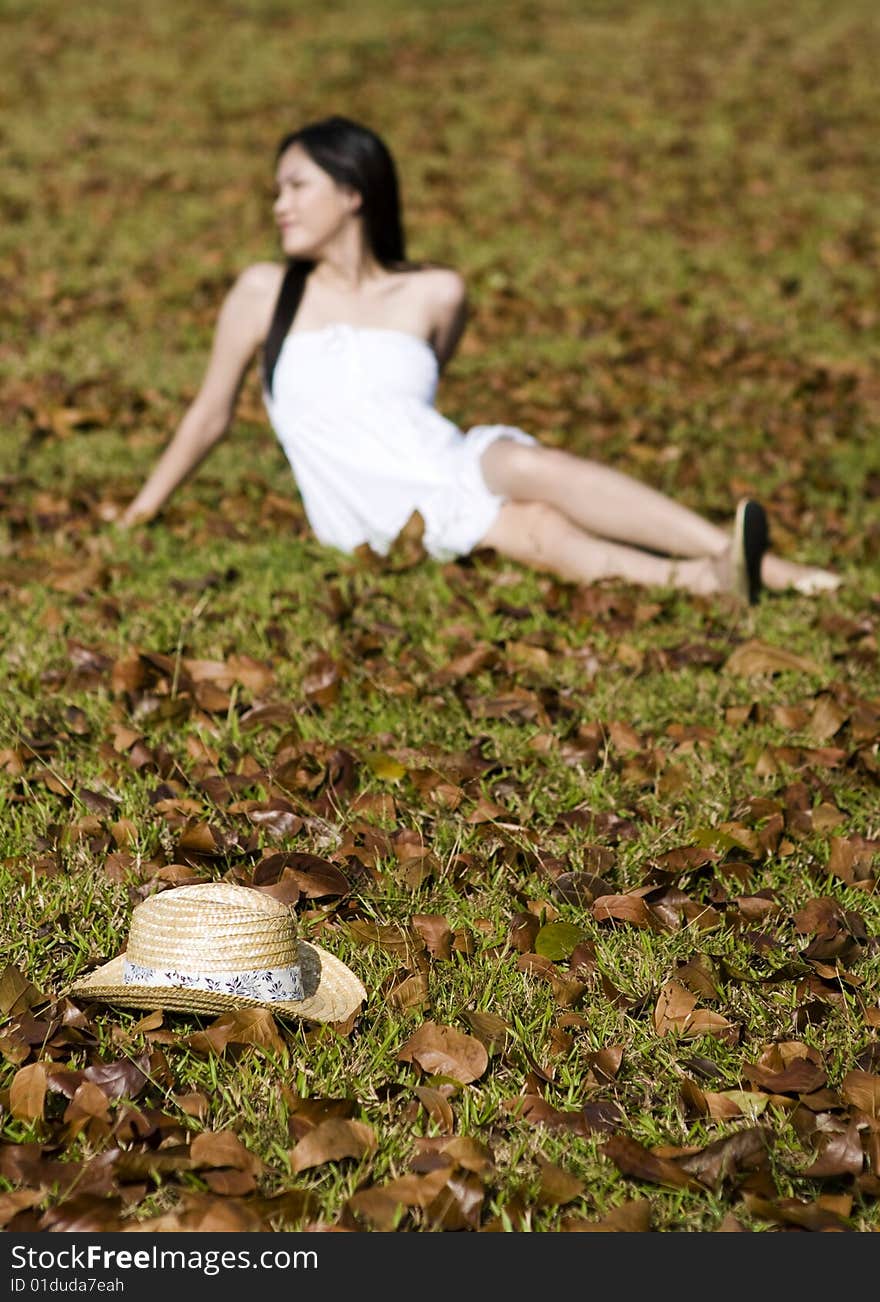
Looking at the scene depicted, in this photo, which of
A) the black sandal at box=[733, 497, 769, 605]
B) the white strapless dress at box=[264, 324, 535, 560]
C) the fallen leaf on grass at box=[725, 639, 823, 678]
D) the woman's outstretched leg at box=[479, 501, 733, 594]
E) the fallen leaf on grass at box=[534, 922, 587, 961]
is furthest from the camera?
the white strapless dress at box=[264, 324, 535, 560]

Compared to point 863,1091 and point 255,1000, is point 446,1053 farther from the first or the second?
point 863,1091

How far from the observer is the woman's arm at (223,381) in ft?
16.3

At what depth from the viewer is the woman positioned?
14.6 ft

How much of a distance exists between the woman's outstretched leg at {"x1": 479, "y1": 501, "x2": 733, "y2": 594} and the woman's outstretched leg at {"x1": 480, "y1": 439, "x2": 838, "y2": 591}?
4 cm

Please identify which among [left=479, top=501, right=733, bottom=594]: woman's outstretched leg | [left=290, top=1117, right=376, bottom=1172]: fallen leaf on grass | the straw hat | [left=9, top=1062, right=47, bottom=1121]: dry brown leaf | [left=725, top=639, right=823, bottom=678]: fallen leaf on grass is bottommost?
[left=725, top=639, right=823, bottom=678]: fallen leaf on grass

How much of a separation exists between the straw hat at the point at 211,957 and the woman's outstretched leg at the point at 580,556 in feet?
7.95

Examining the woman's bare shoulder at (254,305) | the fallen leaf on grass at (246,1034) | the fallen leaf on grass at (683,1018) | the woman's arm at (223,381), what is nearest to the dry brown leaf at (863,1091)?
the fallen leaf on grass at (683,1018)

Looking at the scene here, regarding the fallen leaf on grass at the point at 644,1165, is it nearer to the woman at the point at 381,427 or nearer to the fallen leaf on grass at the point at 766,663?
the fallen leaf on grass at the point at 766,663

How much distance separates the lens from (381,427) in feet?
15.8

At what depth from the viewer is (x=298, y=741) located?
324 cm

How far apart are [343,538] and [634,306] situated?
463cm

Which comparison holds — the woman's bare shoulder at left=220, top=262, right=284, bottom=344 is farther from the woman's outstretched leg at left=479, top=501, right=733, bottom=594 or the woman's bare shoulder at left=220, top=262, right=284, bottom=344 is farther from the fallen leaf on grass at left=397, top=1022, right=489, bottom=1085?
Result: the fallen leaf on grass at left=397, top=1022, right=489, bottom=1085

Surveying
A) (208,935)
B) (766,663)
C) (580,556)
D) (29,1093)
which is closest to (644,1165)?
(208,935)

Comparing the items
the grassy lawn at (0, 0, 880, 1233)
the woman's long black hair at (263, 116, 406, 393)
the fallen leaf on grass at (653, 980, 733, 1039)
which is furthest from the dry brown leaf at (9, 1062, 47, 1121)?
the woman's long black hair at (263, 116, 406, 393)
